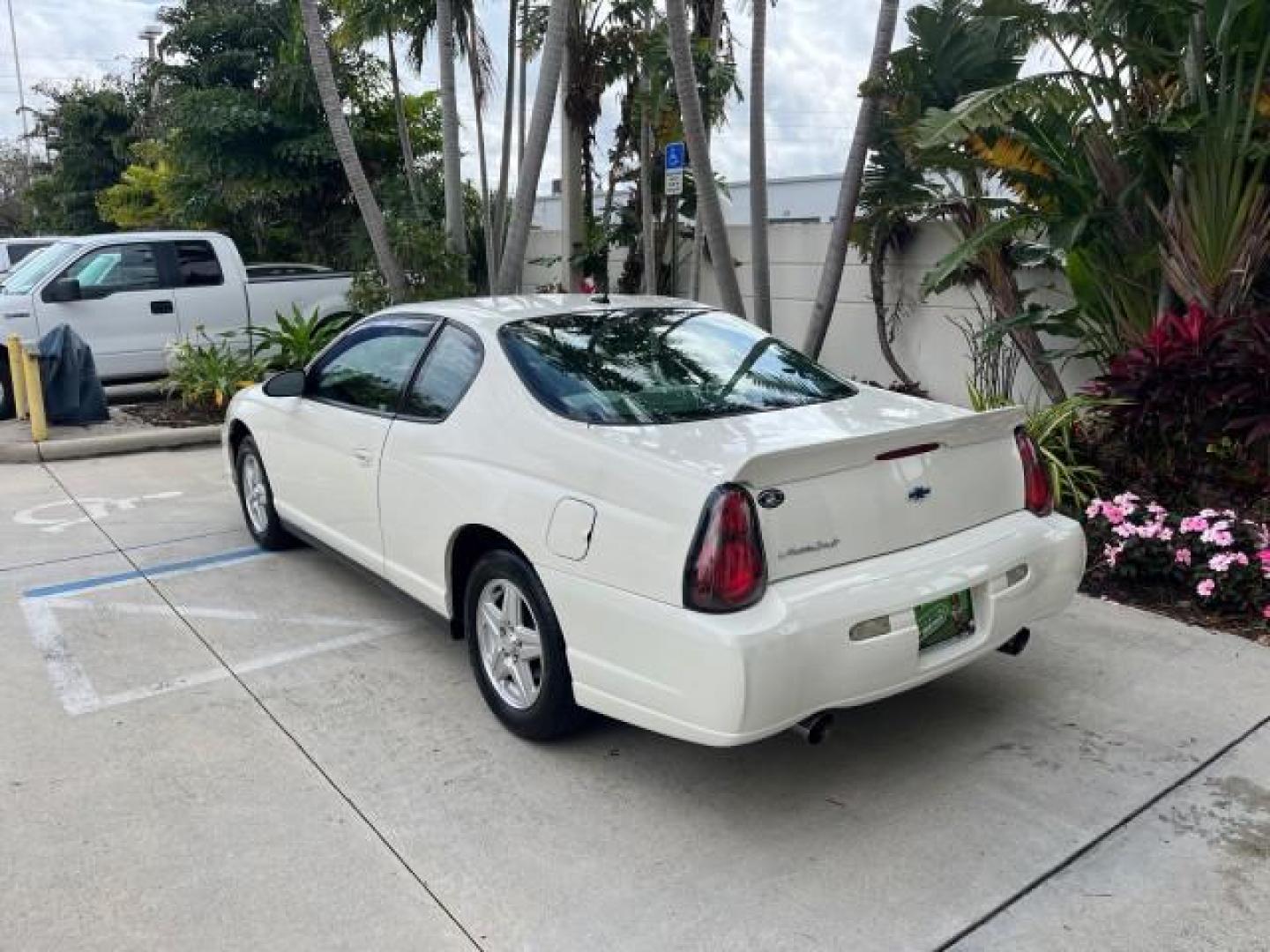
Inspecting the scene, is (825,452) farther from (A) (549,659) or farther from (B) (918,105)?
(B) (918,105)

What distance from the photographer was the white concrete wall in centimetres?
866

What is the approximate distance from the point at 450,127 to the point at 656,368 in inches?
325

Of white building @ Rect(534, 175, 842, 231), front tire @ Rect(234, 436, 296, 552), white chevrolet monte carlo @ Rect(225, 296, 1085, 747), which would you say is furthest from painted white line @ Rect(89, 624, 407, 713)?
white building @ Rect(534, 175, 842, 231)

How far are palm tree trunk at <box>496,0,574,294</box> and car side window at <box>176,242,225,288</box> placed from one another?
319 cm

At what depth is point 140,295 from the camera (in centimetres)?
1070

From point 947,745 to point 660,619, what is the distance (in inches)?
53.7

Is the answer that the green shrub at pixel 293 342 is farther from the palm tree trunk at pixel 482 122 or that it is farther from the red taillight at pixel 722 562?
the red taillight at pixel 722 562

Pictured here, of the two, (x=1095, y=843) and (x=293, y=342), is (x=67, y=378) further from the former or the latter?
(x=1095, y=843)

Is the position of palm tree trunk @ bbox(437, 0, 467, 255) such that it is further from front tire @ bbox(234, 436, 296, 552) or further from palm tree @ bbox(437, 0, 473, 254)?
front tire @ bbox(234, 436, 296, 552)

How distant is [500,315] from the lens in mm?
4324

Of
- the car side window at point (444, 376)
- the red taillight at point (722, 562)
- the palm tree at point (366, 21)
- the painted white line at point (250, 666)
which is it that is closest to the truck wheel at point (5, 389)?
the palm tree at point (366, 21)

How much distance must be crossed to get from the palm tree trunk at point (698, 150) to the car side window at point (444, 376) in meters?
4.46

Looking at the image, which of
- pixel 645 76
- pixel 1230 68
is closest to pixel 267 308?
pixel 645 76

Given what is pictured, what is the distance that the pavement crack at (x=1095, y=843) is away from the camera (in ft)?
9.12
